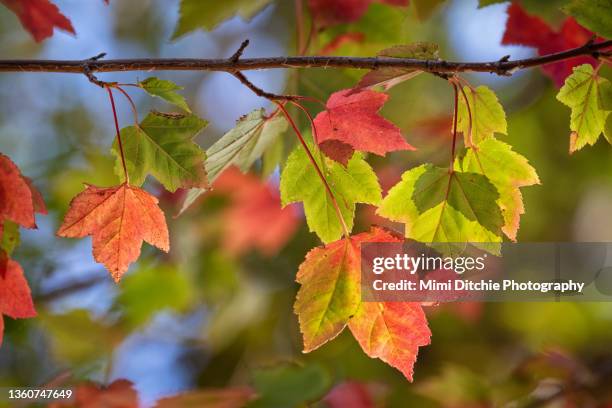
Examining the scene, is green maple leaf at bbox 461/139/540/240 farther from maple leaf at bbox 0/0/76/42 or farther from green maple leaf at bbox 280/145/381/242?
maple leaf at bbox 0/0/76/42

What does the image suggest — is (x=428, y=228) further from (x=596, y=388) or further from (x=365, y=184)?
(x=596, y=388)

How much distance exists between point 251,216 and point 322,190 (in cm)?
146

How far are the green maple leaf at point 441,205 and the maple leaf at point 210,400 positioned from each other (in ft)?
1.74

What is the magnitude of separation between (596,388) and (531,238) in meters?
1.07

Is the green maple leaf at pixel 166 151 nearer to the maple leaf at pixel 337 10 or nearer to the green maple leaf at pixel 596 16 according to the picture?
the green maple leaf at pixel 596 16

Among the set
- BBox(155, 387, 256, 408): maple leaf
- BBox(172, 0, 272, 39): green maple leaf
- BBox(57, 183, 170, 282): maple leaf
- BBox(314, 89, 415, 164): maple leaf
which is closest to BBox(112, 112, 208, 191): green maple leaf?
BBox(57, 183, 170, 282): maple leaf

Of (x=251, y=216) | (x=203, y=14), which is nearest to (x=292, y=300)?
(x=251, y=216)

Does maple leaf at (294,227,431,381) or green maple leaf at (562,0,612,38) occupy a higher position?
green maple leaf at (562,0,612,38)

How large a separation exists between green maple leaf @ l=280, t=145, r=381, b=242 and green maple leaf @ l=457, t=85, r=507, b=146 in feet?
0.42

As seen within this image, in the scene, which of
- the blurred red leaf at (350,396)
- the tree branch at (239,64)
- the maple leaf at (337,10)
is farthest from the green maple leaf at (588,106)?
the blurred red leaf at (350,396)

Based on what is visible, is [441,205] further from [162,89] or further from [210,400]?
[210,400]

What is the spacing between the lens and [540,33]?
1106mm

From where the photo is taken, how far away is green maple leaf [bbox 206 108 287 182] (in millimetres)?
817

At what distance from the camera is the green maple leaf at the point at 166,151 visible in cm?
77
